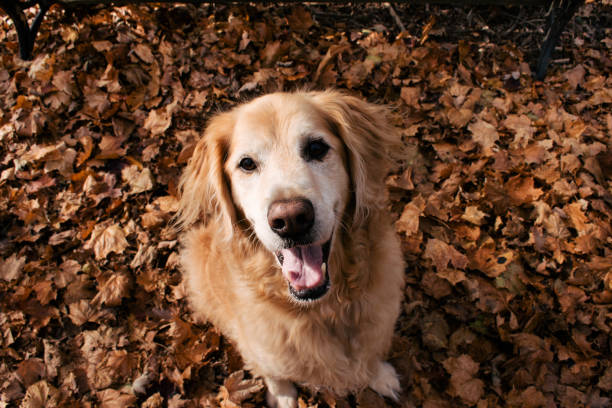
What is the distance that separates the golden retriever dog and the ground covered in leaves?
601mm

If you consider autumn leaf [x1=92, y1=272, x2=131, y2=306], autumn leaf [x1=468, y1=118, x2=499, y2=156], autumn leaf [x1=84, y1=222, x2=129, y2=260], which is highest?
autumn leaf [x1=468, y1=118, x2=499, y2=156]

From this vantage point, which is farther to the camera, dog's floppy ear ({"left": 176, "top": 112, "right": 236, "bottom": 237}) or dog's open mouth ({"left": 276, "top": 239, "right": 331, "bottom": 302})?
dog's floppy ear ({"left": 176, "top": 112, "right": 236, "bottom": 237})

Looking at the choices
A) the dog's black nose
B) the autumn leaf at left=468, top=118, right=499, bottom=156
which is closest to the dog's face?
the dog's black nose

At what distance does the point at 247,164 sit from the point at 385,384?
5.76ft

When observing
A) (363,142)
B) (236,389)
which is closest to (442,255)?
(363,142)

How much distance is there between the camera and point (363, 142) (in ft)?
6.99

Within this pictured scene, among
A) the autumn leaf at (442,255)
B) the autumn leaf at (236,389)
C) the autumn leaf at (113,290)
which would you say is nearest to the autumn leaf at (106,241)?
the autumn leaf at (113,290)

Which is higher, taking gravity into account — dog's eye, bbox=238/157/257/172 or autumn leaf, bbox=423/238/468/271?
dog's eye, bbox=238/157/257/172

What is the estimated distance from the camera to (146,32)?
4090mm

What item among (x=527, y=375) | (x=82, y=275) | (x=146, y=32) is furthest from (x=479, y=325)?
(x=146, y=32)

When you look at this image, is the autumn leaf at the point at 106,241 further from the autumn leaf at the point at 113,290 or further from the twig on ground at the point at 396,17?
the twig on ground at the point at 396,17

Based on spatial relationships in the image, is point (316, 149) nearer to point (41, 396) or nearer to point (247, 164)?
point (247, 164)

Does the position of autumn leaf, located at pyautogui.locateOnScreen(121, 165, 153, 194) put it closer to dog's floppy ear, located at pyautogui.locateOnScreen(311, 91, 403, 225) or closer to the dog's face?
the dog's face

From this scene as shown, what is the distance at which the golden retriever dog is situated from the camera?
184 centimetres
